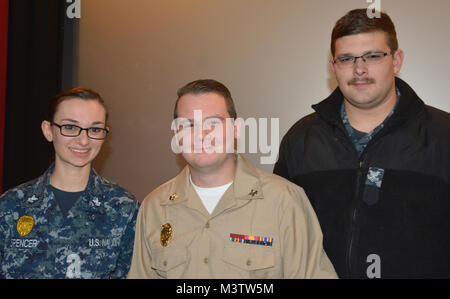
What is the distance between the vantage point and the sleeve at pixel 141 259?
200 cm

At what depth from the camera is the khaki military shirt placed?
1854 millimetres

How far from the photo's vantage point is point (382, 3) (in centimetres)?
338

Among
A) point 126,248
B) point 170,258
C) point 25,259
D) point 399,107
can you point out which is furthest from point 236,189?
point 25,259

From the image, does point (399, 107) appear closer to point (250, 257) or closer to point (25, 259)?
point (250, 257)

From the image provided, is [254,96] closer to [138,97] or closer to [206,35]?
[206,35]

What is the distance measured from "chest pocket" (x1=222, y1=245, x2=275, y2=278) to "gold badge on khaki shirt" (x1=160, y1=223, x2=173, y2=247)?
26 cm

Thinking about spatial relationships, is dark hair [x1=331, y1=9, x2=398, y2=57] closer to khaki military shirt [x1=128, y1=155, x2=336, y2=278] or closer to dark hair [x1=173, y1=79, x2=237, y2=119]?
dark hair [x1=173, y1=79, x2=237, y2=119]

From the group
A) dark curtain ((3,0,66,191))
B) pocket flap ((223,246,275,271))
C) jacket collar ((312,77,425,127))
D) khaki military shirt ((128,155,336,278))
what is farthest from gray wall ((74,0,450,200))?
pocket flap ((223,246,275,271))

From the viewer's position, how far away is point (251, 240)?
74.5 inches

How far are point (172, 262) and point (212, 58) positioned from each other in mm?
2289

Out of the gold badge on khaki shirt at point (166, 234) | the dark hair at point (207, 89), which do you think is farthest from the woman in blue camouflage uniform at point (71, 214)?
the dark hair at point (207, 89)

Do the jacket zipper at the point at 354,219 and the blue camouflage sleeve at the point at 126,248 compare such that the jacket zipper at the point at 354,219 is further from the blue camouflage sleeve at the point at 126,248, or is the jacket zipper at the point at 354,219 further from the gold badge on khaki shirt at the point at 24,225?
the gold badge on khaki shirt at the point at 24,225

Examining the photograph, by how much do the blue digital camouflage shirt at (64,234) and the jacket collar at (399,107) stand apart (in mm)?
1094
